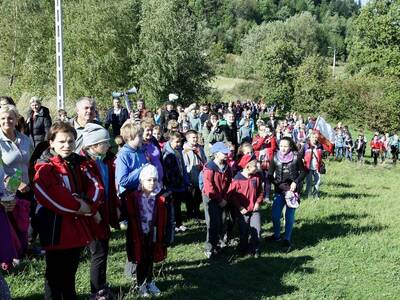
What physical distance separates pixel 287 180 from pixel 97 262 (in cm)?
387

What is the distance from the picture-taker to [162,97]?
2859cm

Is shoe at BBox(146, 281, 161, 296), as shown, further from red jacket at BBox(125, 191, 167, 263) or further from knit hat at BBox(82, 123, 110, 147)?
knit hat at BBox(82, 123, 110, 147)

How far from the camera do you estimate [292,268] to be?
650 cm

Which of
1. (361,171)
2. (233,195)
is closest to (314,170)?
(233,195)

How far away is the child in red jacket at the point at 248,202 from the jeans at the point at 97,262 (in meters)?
2.64

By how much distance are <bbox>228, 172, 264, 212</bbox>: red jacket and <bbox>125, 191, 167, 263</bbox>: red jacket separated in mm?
1956

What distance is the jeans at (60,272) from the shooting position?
3.87 meters

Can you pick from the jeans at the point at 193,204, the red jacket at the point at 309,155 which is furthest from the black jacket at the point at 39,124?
the red jacket at the point at 309,155

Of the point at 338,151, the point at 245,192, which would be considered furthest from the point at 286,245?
the point at 338,151

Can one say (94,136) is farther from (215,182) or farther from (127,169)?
(215,182)

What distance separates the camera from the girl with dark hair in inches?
287

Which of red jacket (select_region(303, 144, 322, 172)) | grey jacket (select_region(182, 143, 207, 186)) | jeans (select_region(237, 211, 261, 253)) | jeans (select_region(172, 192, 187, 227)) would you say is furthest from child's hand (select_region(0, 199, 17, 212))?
red jacket (select_region(303, 144, 322, 172))

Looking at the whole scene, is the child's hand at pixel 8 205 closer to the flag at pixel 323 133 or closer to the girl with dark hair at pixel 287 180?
the girl with dark hair at pixel 287 180

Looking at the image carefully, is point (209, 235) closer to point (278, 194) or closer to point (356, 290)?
point (278, 194)
